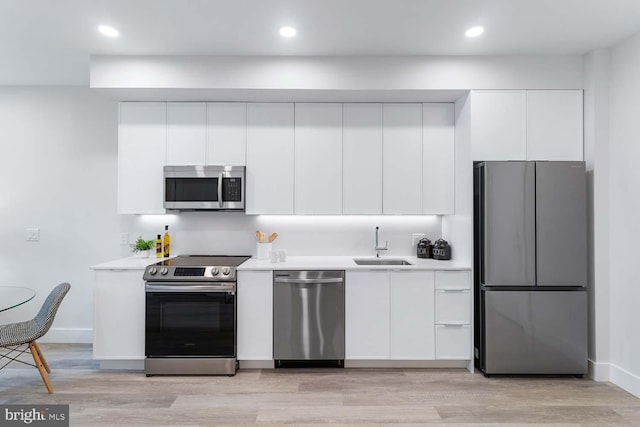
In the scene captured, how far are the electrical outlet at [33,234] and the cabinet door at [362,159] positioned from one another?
3.20 metres

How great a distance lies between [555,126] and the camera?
3270 millimetres

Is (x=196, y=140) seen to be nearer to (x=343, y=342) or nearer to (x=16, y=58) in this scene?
(x=16, y=58)

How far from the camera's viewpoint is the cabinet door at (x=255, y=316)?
3.22 m

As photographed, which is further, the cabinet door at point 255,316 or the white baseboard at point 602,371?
the cabinet door at point 255,316

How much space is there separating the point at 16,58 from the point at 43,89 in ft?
2.21

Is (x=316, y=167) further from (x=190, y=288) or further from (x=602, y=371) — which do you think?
(x=602, y=371)

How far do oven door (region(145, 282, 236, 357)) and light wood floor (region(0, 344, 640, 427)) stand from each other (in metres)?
0.23

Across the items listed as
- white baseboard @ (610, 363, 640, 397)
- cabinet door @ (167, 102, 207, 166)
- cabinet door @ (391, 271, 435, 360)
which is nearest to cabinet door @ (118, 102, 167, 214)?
cabinet door @ (167, 102, 207, 166)

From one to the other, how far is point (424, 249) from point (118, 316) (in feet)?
9.24

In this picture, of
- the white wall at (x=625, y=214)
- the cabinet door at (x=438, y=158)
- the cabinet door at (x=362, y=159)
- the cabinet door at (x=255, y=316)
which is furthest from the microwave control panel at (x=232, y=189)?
the white wall at (x=625, y=214)

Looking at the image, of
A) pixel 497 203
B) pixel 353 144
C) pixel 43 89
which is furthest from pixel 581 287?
pixel 43 89

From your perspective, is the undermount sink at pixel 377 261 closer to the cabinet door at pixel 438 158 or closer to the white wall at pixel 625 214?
the cabinet door at pixel 438 158

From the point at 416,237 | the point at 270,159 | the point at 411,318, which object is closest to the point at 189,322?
the point at 270,159

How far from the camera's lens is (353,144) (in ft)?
11.9
